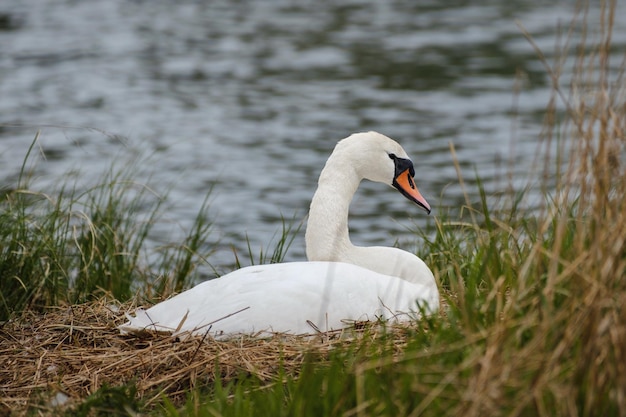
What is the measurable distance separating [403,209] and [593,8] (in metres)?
12.4

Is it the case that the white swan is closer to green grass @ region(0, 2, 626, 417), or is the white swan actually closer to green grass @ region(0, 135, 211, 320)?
green grass @ region(0, 2, 626, 417)

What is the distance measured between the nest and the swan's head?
4.13ft

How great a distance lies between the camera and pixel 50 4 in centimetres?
2452

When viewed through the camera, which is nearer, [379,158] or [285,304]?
[285,304]

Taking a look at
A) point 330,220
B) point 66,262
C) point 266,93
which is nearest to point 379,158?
point 330,220

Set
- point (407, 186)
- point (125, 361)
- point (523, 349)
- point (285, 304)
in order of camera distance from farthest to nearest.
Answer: point (407, 186) → point (285, 304) → point (125, 361) → point (523, 349)

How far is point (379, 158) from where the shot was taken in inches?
240

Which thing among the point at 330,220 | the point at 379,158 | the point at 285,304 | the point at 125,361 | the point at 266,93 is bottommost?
the point at 266,93

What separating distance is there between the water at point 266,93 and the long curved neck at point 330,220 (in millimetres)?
2019

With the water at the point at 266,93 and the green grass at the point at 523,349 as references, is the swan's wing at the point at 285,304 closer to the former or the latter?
the green grass at the point at 523,349

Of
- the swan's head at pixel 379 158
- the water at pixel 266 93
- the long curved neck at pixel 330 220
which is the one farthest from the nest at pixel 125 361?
the water at pixel 266 93

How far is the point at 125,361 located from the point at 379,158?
6.41 feet

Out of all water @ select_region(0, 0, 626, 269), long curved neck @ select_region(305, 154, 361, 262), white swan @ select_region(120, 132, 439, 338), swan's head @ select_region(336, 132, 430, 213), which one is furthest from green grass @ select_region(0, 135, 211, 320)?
water @ select_region(0, 0, 626, 269)

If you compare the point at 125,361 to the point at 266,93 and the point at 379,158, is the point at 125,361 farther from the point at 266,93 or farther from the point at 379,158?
the point at 266,93
